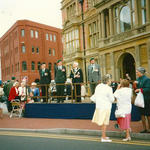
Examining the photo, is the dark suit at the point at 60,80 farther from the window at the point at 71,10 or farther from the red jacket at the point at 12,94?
the window at the point at 71,10

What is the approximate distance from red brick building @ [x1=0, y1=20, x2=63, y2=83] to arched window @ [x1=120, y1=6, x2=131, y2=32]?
3053 centimetres

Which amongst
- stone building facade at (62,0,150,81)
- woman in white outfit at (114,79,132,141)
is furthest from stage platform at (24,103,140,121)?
stone building facade at (62,0,150,81)

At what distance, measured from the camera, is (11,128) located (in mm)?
9094

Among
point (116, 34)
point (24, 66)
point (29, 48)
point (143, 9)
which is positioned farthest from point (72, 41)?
point (29, 48)

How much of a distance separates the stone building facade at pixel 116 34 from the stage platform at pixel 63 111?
8.99 meters

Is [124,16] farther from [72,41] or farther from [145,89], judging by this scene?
[145,89]

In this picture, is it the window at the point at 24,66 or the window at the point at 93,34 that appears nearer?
the window at the point at 93,34

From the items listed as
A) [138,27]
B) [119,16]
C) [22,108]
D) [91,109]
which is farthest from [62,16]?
[91,109]

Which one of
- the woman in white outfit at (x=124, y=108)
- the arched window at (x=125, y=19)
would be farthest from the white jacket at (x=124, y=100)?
the arched window at (x=125, y=19)

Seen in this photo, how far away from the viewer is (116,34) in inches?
838

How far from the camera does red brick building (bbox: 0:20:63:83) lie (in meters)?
48.8

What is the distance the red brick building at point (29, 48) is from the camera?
48809 millimetres

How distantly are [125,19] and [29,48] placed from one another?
32326 mm

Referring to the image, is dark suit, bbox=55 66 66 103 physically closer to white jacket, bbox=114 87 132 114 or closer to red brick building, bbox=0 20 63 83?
white jacket, bbox=114 87 132 114
